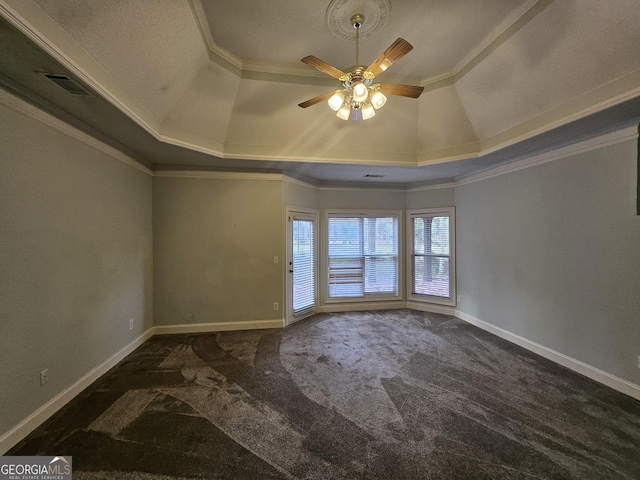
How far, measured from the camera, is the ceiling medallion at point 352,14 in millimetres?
2123

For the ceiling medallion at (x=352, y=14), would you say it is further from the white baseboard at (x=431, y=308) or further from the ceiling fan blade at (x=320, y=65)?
the white baseboard at (x=431, y=308)

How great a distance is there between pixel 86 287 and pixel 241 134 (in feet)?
8.10

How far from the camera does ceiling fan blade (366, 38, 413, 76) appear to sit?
173 cm

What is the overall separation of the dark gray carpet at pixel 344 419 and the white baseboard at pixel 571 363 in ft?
0.36

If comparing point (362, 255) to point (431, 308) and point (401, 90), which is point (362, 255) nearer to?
point (431, 308)

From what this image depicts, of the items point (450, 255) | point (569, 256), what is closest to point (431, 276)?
point (450, 255)

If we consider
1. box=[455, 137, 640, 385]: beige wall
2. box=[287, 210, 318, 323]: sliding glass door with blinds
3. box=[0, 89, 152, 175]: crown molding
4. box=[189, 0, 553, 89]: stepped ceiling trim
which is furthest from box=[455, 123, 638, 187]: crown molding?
box=[0, 89, 152, 175]: crown molding

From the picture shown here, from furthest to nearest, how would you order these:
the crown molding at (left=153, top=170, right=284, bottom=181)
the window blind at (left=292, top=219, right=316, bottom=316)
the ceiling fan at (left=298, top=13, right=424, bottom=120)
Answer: the window blind at (left=292, top=219, right=316, bottom=316)
the crown molding at (left=153, top=170, right=284, bottom=181)
the ceiling fan at (left=298, top=13, right=424, bottom=120)

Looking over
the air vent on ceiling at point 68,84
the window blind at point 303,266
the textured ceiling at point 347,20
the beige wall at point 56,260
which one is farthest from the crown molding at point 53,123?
the window blind at point 303,266

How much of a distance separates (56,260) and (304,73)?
3.06 m

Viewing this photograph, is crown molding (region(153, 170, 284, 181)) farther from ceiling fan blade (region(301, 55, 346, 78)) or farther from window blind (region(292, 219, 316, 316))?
ceiling fan blade (region(301, 55, 346, 78))

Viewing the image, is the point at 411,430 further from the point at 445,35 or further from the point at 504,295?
the point at 445,35

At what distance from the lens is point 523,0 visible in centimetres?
210

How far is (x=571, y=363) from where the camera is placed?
299 cm
